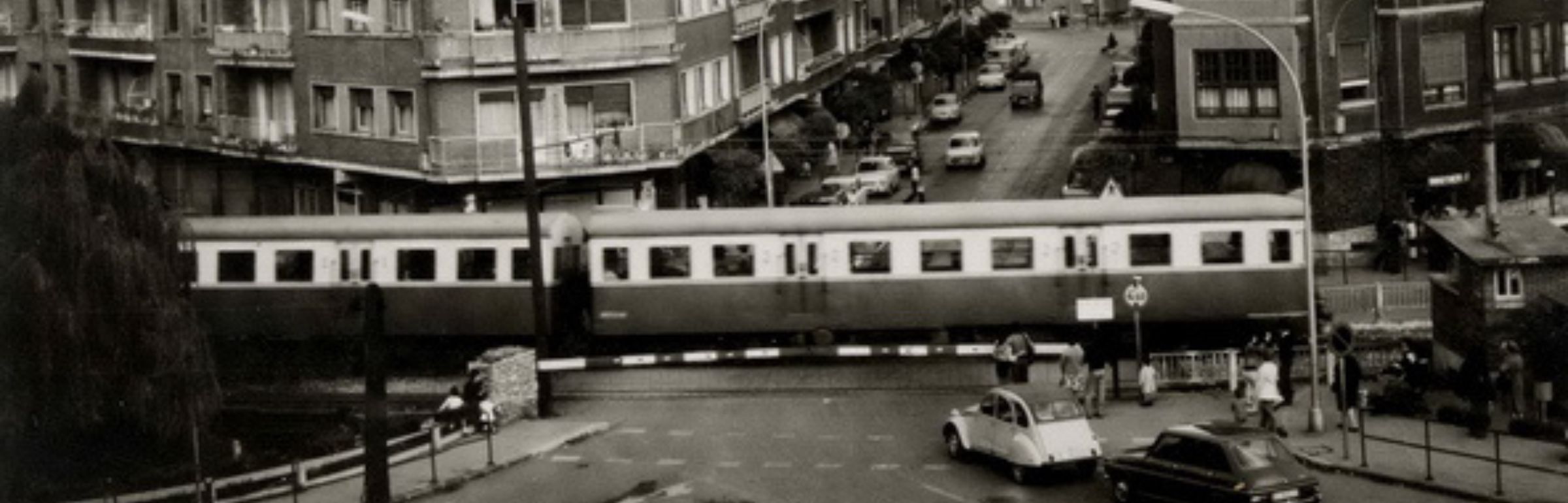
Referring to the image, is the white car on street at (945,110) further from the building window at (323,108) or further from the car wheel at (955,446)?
the car wheel at (955,446)

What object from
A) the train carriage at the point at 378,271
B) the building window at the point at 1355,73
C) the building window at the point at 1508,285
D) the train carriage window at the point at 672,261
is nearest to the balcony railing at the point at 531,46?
the train carriage at the point at 378,271

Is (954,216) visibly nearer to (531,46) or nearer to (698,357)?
(698,357)

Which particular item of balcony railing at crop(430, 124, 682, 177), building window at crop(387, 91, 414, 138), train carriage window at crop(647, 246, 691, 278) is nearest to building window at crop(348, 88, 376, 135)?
building window at crop(387, 91, 414, 138)

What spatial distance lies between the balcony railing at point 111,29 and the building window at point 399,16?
13820mm

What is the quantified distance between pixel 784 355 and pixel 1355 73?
24.1 meters

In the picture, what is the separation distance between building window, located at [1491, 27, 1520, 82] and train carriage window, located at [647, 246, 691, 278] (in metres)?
29.1

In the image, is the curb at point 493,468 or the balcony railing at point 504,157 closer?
the curb at point 493,468

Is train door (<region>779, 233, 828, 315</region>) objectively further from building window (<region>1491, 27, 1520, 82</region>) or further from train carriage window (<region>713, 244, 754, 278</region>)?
building window (<region>1491, 27, 1520, 82</region>)

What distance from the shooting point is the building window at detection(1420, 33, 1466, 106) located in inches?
2494

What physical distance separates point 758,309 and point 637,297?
287cm

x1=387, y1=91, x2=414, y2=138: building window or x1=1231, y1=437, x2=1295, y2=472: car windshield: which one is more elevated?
x1=387, y1=91, x2=414, y2=138: building window

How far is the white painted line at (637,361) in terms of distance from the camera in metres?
45.9

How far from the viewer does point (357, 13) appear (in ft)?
205

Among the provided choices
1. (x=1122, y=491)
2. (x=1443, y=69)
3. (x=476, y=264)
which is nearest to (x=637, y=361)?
(x=476, y=264)
